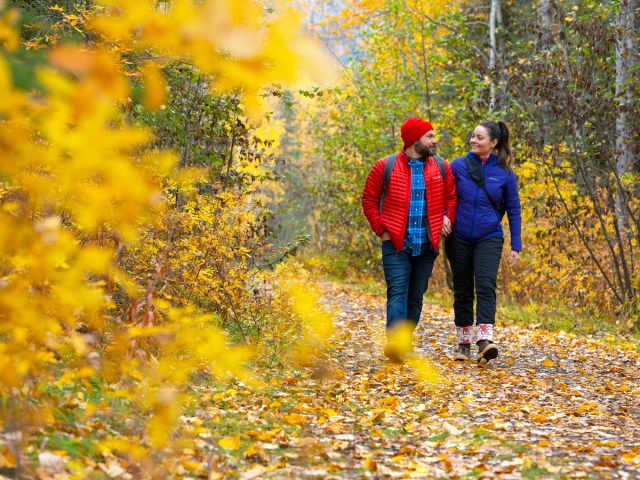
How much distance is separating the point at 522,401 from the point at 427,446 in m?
1.54

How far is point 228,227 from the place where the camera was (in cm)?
637

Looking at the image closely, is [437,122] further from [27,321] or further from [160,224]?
[27,321]

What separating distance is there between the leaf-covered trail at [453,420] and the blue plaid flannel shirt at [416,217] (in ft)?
3.34

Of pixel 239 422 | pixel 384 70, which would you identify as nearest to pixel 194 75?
pixel 239 422

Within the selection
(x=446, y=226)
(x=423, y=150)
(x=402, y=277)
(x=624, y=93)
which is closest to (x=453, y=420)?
(x=402, y=277)

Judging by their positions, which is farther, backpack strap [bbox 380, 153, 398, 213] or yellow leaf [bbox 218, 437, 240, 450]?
backpack strap [bbox 380, 153, 398, 213]

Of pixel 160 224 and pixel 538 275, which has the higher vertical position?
pixel 160 224

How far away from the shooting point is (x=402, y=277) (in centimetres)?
656

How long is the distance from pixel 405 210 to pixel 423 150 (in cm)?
52

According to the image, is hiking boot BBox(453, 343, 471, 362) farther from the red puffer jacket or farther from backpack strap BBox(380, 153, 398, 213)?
backpack strap BBox(380, 153, 398, 213)

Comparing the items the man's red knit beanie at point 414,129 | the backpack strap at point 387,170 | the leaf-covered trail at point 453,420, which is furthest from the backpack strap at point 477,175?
the leaf-covered trail at point 453,420

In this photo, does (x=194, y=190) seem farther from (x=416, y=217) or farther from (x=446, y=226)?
(x=446, y=226)

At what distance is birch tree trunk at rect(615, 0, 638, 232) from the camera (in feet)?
32.3

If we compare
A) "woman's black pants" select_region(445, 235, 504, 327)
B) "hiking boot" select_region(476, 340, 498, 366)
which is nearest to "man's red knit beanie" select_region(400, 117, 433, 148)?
"woman's black pants" select_region(445, 235, 504, 327)
